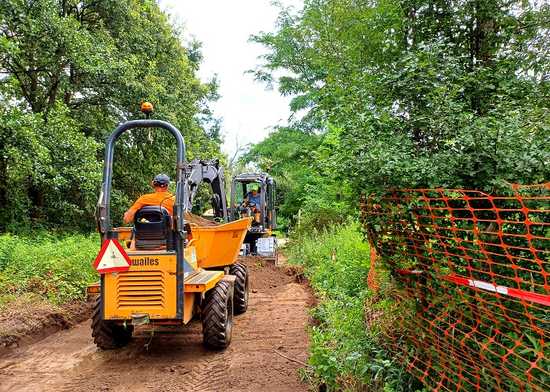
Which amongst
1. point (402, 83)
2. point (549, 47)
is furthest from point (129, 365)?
point (549, 47)

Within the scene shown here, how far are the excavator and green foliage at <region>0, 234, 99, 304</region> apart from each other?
5.44 m

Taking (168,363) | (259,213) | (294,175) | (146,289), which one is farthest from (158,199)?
(294,175)

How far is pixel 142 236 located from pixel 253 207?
9597 millimetres

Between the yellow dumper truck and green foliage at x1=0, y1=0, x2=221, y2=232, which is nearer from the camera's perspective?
the yellow dumper truck

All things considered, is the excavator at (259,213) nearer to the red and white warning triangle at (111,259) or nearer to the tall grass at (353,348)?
the tall grass at (353,348)

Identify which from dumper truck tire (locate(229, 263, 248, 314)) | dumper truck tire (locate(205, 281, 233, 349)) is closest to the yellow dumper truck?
dumper truck tire (locate(205, 281, 233, 349))

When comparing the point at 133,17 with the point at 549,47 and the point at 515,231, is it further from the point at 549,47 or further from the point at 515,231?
the point at 515,231

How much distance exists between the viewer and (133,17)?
16109mm

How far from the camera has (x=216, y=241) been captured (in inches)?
285

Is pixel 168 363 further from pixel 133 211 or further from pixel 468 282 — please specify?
pixel 468 282

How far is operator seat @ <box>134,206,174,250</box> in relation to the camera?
566 centimetres

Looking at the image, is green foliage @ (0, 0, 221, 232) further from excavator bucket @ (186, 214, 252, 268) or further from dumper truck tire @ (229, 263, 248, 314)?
excavator bucket @ (186, 214, 252, 268)

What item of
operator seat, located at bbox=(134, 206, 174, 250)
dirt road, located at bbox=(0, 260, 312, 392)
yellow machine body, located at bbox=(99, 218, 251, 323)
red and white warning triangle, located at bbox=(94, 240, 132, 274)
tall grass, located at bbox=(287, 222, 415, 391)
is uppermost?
operator seat, located at bbox=(134, 206, 174, 250)

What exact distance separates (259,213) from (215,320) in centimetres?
947
